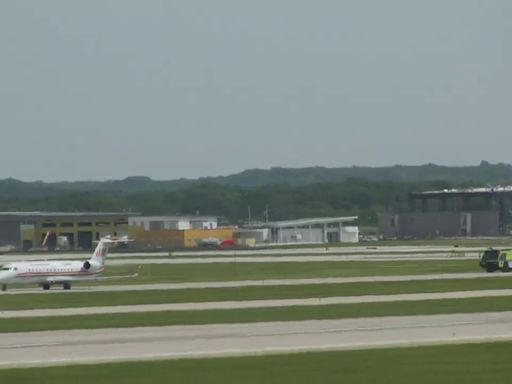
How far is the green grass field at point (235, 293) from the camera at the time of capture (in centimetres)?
6412

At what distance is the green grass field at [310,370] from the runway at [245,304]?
20.7m

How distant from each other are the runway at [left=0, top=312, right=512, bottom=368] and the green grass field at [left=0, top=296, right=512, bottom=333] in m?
2.02

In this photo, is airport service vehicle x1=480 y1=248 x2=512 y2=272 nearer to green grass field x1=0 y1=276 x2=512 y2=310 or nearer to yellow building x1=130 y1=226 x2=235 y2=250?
green grass field x1=0 y1=276 x2=512 y2=310

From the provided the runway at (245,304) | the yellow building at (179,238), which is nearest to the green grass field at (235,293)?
the runway at (245,304)

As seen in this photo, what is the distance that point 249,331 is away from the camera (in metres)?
45.0

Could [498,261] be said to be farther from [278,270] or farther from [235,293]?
[235,293]

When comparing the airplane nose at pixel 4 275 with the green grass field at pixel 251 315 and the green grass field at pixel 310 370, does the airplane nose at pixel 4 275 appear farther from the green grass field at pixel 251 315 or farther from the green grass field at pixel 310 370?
the green grass field at pixel 310 370

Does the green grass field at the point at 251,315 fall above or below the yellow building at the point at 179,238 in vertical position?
below

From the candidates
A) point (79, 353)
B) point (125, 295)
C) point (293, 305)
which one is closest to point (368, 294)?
point (293, 305)

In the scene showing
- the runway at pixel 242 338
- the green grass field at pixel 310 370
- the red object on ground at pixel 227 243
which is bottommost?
the green grass field at pixel 310 370

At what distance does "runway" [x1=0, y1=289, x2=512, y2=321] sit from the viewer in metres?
56.9

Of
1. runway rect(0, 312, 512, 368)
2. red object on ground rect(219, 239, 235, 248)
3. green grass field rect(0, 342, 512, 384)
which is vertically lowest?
green grass field rect(0, 342, 512, 384)

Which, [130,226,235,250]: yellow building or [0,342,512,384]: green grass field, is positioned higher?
[130,226,235,250]: yellow building

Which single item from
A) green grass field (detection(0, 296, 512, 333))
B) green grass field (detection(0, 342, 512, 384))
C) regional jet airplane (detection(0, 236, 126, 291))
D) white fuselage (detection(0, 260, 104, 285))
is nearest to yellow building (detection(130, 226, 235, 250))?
regional jet airplane (detection(0, 236, 126, 291))
